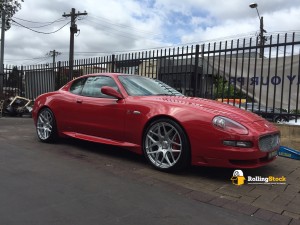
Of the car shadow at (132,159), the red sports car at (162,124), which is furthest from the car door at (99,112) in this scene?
the car shadow at (132,159)

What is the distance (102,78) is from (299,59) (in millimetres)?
3742

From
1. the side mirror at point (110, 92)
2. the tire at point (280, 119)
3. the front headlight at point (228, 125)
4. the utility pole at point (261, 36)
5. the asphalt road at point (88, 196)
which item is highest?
the utility pole at point (261, 36)

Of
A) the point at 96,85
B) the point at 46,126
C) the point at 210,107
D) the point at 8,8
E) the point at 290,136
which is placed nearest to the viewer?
the point at 210,107

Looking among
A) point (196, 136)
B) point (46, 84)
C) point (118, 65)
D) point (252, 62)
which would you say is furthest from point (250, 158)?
point (46, 84)

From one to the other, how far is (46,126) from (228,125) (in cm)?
375

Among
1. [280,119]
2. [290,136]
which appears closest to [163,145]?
[290,136]

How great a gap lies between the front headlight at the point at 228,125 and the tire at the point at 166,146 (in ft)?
1.47

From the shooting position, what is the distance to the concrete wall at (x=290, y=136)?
6.74 meters

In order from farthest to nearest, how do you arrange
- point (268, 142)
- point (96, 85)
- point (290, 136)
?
point (290, 136)
point (96, 85)
point (268, 142)

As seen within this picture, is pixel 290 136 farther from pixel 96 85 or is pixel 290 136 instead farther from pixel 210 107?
pixel 96 85

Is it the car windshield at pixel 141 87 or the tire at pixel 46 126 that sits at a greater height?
the car windshield at pixel 141 87

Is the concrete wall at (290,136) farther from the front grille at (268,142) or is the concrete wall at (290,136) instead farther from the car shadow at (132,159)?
the front grille at (268,142)

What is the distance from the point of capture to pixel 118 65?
10.7 m

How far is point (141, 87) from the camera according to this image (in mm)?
5711
